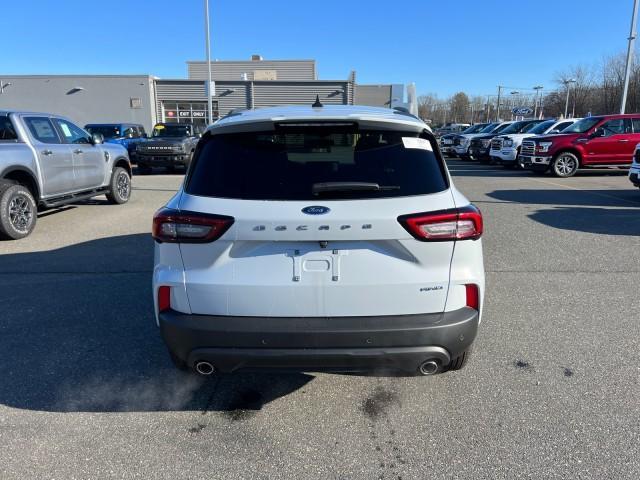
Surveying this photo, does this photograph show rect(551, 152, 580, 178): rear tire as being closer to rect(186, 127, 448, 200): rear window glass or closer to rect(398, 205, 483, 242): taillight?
Answer: rect(186, 127, 448, 200): rear window glass

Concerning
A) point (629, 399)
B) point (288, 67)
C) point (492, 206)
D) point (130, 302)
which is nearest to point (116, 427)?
point (130, 302)

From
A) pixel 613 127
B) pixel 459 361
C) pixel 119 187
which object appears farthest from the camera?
pixel 613 127

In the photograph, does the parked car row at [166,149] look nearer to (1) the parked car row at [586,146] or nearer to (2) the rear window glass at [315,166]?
(1) the parked car row at [586,146]

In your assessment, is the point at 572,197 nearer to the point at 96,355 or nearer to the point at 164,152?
the point at 96,355

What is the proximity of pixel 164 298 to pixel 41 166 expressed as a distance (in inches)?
263

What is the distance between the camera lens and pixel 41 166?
25.9ft

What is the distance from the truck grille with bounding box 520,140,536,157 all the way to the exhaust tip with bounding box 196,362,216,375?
15.9m

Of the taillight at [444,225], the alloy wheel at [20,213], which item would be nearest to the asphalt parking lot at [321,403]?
the taillight at [444,225]

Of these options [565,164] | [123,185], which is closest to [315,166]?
[123,185]

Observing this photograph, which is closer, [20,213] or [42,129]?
[20,213]

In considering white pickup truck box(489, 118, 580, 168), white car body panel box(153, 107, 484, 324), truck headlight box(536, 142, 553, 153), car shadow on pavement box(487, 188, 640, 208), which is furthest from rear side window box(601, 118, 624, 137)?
white car body panel box(153, 107, 484, 324)

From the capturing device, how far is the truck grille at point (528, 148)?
1606cm

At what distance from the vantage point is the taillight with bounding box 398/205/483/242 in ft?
8.05

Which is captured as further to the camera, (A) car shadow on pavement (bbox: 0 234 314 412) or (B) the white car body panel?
(A) car shadow on pavement (bbox: 0 234 314 412)
